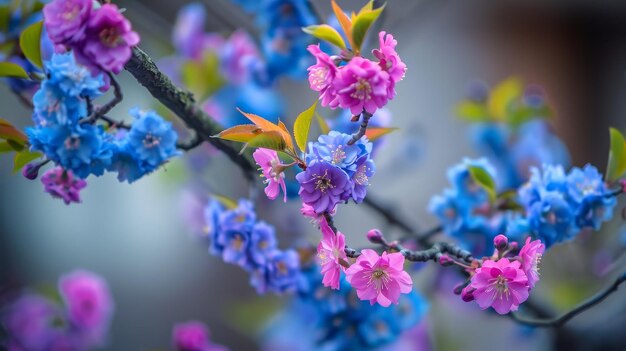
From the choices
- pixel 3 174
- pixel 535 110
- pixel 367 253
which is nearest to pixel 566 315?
pixel 367 253

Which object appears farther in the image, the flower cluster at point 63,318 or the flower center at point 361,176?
the flower cluster at point 63,318

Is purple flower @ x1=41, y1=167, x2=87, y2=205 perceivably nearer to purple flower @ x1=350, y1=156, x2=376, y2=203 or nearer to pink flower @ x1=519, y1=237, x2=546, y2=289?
purple flower @ x1=350, y1=156, x2=376, y2=203

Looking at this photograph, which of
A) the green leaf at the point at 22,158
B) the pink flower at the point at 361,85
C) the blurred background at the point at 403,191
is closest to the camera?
the pink flower at the point at 361,85

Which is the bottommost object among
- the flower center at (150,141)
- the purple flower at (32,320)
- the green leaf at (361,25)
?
the purple flower at (32,320)

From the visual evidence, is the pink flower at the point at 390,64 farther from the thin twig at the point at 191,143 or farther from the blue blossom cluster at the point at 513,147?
the blue blossom cluster at the point at 513,147

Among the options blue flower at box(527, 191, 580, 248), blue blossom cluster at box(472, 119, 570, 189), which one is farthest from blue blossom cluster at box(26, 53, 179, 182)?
blue blossom cluster at box(472, 119, 570, 189)

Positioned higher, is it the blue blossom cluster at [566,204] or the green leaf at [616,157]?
the green leaf at [616,157]

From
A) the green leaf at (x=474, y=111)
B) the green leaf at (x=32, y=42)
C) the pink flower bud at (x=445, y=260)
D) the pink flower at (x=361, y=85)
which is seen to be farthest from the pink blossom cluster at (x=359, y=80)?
the green leaf at (x=474, y=111)
